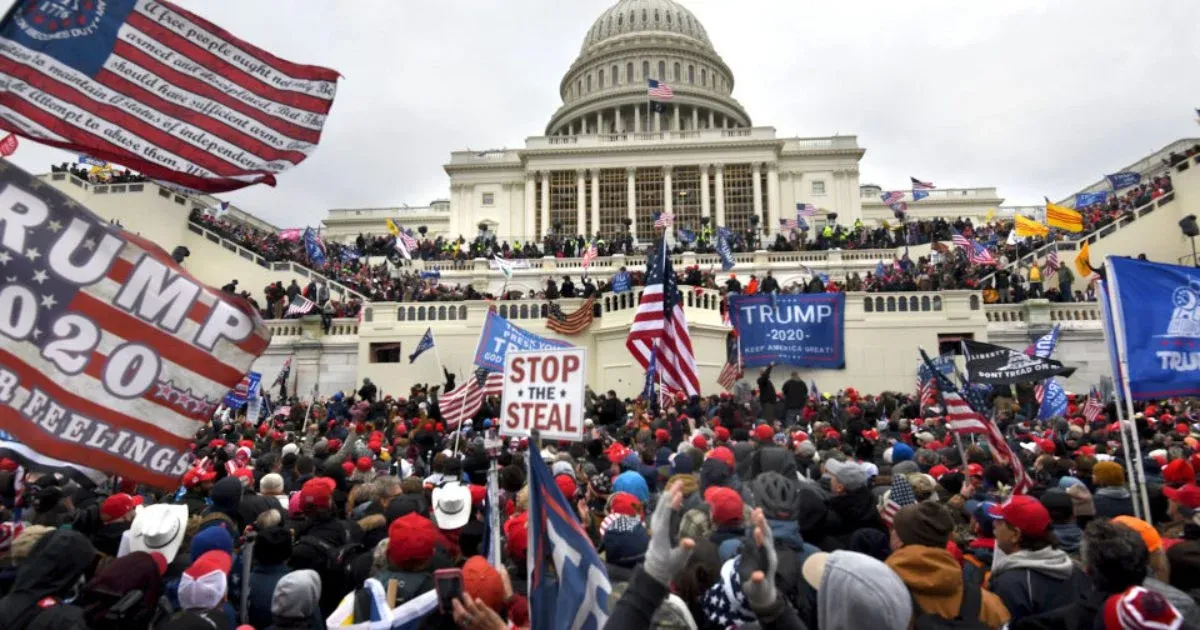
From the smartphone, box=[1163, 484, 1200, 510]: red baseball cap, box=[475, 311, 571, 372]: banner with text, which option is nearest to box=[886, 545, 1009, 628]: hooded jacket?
the smartphone

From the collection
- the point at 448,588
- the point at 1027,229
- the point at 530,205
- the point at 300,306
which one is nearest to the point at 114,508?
the point at 448,588

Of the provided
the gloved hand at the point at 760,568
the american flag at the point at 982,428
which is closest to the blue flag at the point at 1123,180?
the american flag at the point at 982,428

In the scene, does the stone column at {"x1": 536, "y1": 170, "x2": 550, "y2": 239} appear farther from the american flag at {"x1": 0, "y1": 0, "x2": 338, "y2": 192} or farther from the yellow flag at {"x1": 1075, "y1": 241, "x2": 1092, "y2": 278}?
the american flag at {"x1": 0, "y1": 0, "x2": 338, "y2": 192}

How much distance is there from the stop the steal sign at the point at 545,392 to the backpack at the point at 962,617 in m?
3.81

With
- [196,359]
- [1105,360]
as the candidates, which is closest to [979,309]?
Answer: [1105,360]

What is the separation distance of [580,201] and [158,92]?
6063 centimetres

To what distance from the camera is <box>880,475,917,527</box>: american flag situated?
221 inches

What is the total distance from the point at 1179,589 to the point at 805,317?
20.5 m

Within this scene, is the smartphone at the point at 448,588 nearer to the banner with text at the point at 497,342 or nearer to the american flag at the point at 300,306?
the banner with text at the point at 497,342

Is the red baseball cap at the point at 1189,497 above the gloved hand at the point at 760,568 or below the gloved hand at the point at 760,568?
below

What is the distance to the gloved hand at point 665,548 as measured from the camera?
256 centimetres

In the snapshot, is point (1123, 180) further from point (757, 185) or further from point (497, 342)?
point (497, 342)

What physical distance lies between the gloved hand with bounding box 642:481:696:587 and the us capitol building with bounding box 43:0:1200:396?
73.7ft

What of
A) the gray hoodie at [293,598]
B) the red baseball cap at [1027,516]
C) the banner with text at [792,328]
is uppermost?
the banner with text at [792,328]
